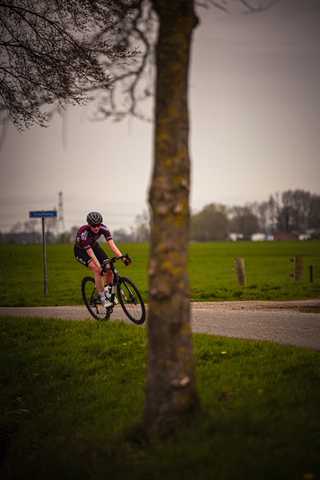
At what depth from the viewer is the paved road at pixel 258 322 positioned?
6.51 m

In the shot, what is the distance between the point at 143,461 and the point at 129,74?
151 inches

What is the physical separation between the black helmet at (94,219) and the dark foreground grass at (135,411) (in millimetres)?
1950

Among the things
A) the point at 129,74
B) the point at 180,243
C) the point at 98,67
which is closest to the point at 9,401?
the point at 180,243

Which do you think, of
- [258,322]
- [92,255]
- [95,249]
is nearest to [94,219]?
[92,255]

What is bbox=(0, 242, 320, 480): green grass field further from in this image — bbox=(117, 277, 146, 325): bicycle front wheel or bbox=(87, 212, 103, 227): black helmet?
bbox=(87, 212, 103, 227): black helmet

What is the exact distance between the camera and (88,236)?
7652 mm

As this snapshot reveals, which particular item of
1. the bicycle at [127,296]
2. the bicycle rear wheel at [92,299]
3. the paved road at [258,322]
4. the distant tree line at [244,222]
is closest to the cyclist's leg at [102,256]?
the bicycle at [127,296]

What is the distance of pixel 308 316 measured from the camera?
8.18 metres

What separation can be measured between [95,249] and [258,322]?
3.59 meters

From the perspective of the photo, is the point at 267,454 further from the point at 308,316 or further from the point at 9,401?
the point at 308,316

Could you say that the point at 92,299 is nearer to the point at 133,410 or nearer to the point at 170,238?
the point at 133,410

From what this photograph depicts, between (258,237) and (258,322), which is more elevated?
(258,237)

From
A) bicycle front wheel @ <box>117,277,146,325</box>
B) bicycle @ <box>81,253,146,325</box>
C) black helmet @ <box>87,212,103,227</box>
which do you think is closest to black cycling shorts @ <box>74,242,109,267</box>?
bicycle @ <box>81,253,146,325</box>

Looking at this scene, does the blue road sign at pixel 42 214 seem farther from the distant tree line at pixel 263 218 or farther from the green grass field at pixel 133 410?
the distant tree line at pixel 263 218
